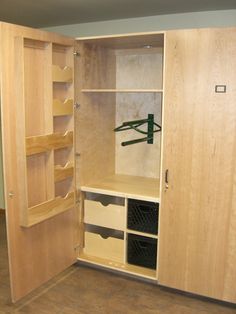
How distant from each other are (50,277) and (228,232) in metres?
1.56

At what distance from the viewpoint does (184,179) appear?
8.42ft

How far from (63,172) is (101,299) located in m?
1.08

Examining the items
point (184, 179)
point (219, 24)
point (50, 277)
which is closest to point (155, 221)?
point (184, 179)

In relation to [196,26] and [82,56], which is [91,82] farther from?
[196,26]

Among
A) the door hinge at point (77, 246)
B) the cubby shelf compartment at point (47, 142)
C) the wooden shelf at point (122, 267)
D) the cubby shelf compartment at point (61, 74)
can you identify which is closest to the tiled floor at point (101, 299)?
the wooden shelf at point (122, 267)

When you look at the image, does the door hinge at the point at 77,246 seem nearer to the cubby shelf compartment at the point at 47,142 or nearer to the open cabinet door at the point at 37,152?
the open cabinet door at the point at 37,152

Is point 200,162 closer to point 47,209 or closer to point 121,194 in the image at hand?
point 121,194

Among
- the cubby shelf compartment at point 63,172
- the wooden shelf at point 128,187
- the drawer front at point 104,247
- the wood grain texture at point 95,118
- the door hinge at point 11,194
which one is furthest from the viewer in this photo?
the drawer front at point 104,247

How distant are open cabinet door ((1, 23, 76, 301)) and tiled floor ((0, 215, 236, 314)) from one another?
0.12 meters

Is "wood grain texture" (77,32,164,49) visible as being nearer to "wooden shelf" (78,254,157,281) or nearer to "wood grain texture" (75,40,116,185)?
"wood grain texture" (75,40,116,185)

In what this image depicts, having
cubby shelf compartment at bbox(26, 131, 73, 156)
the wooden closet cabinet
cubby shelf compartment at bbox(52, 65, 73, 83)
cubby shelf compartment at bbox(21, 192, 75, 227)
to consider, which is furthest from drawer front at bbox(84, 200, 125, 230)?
cubby shelf compartment at bbox(52, 65, 73, 83)

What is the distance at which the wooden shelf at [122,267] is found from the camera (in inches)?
114

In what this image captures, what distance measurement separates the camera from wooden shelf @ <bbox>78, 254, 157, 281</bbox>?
9.53 ft

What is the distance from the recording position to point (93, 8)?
9.22ft
